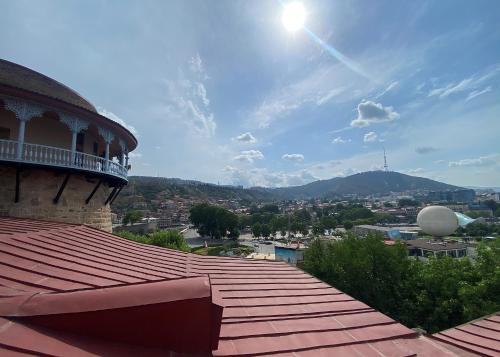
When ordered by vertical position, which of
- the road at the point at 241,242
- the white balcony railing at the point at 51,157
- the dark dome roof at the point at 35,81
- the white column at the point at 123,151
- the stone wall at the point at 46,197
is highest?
the dark dome roof at the point at 35,81

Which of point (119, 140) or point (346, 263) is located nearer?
point (119, 140)

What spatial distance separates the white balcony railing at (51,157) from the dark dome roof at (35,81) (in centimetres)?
190

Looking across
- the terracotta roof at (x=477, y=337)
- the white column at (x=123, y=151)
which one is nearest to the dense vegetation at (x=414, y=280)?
the terracotta roof at (x=477, y=337)

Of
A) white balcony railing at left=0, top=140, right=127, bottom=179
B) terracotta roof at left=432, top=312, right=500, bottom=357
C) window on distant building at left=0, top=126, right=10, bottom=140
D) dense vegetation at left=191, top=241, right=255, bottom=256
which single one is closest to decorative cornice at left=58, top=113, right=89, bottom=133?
white balcony railing at left=0, top=140, right=127, bottom=179

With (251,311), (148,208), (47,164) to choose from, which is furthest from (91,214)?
(148,208)

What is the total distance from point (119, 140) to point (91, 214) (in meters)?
3.60

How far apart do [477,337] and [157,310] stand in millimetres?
6461

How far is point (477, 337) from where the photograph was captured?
5.60 metres

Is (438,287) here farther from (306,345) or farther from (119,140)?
(119,140)

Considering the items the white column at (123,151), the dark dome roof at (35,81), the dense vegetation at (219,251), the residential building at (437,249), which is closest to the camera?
the dark dome roof at (35,81)

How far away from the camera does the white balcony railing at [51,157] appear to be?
31.2 feet

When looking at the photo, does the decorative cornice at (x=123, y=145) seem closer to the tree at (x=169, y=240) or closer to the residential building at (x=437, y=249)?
the tree at (x=169, y=240)

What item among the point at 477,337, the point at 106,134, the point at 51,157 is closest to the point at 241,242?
the point at 106,134

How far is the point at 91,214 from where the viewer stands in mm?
12266
